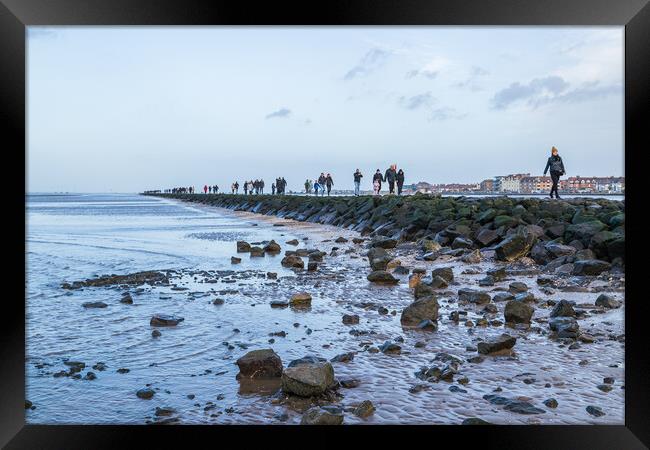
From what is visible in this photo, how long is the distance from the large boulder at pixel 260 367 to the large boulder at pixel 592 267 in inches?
267

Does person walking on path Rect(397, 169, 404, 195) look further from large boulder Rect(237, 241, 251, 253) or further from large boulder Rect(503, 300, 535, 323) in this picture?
large boulder Rect(503, 300, 535, 323)

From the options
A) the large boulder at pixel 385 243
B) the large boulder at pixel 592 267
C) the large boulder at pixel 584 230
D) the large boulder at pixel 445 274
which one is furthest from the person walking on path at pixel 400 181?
the large boulder at pixel 445 274

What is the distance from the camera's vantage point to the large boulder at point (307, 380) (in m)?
4.00

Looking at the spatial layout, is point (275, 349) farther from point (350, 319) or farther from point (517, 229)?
point (517, 229)

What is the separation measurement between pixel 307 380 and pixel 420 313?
2623 mm

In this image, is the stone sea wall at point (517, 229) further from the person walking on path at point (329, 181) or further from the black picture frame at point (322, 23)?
the person walking on path at point (329, 181)

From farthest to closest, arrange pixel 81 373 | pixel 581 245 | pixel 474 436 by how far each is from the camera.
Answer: pixel 581 245 → pixel 81 373 → pixel 474 436

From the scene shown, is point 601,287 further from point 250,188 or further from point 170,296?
point 250,188

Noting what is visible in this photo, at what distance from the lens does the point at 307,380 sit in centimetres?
400

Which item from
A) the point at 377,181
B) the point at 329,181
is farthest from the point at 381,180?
the point at 329,181

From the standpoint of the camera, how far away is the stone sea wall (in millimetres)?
10000
